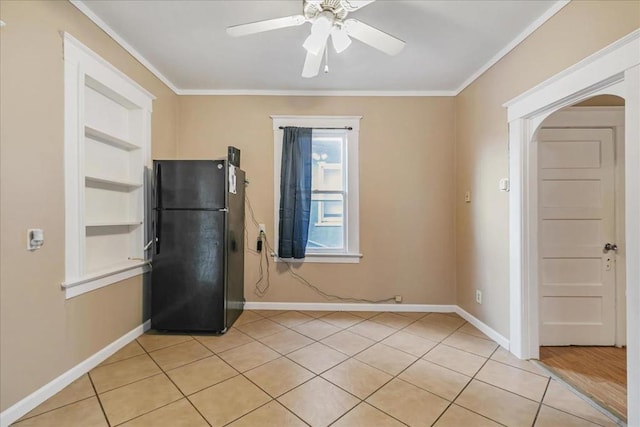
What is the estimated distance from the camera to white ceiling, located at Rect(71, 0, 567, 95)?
1954mm

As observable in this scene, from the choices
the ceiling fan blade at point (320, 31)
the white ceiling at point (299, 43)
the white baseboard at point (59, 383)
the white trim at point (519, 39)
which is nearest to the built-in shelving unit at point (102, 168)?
the white ceiling at point (299, 43)

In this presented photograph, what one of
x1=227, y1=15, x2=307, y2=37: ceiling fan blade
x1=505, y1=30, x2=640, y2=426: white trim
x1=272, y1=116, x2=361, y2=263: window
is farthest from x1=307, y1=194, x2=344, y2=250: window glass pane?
x1=227, y1=15, x2=307, y2=37: ceiling fan blade

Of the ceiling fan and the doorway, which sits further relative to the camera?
the doorway

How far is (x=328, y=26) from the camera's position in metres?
1.69

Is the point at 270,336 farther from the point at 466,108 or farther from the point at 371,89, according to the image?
the point at 466,108

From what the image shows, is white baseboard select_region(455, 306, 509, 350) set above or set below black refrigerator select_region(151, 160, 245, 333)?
below

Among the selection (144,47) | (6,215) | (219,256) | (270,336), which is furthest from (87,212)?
(270,336)

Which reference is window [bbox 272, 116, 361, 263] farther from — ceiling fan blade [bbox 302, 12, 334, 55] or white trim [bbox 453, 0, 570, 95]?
ceiling fan blade [bbox 302, 12, 334, 55]

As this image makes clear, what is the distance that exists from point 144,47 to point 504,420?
3781 mm

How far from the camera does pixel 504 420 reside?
5.17 ft

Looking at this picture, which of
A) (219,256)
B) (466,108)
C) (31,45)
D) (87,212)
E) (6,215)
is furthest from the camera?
(466,108)

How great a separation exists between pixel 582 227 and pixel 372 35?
247 cm

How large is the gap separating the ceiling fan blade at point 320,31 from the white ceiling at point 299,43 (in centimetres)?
37

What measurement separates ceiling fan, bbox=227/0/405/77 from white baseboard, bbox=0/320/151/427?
8.06 feet
